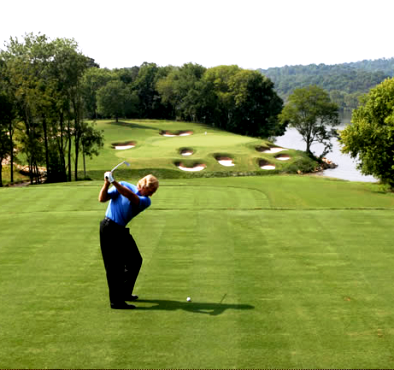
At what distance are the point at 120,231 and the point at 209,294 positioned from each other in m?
1.99

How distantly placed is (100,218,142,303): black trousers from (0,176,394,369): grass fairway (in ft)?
1.23

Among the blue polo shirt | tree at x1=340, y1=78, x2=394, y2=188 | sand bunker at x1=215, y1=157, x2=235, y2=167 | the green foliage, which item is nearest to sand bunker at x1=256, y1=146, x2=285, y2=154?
sand bunker at x1=215, y1=157, x2=235, y2=167

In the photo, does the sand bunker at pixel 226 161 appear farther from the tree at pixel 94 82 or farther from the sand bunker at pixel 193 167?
the tree at pixel 94 82

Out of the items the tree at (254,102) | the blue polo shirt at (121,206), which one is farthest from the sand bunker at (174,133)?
the blue polo shirt at (121,206)

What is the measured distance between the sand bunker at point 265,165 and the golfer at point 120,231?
57518 millimetres

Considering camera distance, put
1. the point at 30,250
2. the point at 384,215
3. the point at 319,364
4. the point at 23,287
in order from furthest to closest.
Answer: the point at 384,215, the point at 30,250, the point at 23,287, the point at 319,364

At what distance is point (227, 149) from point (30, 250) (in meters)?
59.7

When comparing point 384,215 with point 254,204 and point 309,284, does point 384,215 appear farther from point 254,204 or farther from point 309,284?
point 309,284

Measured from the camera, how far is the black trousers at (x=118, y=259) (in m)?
7.58

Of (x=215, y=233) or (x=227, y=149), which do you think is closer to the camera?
(x=215, y=233)

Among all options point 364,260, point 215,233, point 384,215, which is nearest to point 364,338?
point 364,260

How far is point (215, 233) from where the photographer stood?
42.2 ft

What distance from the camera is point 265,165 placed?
66188 millimetres

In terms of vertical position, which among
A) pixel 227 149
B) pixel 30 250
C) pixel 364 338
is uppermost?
pixel 364 338
